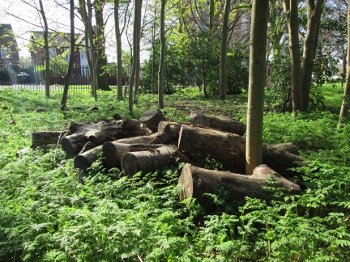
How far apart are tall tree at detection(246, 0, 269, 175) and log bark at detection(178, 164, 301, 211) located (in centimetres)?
60

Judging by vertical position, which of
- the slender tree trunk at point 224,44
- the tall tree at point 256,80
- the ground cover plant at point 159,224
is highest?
the slender tree trunk at point 224,44

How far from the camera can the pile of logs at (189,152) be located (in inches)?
153

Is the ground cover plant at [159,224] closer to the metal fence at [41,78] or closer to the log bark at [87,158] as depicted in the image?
the log bark at [87,158]

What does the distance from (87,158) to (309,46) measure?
8163 mm

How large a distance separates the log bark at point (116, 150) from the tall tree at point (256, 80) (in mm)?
1565

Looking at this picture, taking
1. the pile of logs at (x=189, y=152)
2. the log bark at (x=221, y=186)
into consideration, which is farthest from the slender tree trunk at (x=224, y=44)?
the log bark at (x=221, y=186)

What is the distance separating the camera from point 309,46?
10500mm

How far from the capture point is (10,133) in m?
7.70

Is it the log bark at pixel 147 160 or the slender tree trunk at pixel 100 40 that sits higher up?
the slender tree trunk at pixel 100 40

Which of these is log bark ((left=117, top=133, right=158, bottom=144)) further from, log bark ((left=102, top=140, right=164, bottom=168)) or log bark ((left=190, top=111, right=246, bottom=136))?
log bark ((left=190, top=111, right=246, bottom=136))

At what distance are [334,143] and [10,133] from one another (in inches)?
271

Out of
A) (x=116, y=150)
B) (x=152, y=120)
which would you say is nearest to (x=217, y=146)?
(x=116, y=150)

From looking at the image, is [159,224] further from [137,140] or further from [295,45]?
[295,45]

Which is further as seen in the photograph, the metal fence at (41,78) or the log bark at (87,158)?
the metal fence at (41,78)
